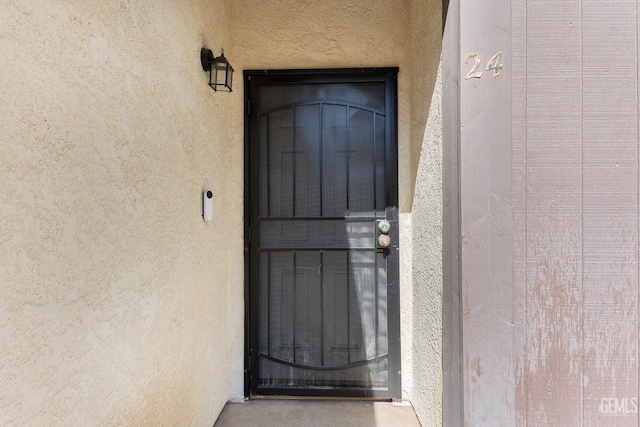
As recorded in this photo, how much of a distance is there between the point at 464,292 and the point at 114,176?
126 centimetres

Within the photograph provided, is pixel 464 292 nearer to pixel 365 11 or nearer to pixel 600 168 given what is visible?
pixel 600 168

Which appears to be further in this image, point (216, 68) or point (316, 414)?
point (316, 414)

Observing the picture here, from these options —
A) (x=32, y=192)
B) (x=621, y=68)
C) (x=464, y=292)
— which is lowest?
(x=464, y=292)

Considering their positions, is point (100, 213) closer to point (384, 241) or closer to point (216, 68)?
point (216, 68)

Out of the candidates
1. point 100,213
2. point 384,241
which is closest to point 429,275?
point 384,241

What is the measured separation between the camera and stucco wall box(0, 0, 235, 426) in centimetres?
73

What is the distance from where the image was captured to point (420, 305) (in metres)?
1.92

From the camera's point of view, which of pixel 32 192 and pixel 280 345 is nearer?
pixel 32 192

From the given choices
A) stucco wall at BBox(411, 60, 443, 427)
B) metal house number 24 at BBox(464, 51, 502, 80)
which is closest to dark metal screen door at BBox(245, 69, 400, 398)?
stucco wall at BBox(411, 60, 443, 427)

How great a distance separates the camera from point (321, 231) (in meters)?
2.19

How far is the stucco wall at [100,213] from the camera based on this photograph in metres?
0.73

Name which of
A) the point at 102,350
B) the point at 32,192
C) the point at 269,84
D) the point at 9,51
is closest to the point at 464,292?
the point at 102,350

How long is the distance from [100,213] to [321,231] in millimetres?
1401

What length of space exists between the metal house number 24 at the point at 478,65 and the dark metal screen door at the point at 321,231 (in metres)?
1.01
